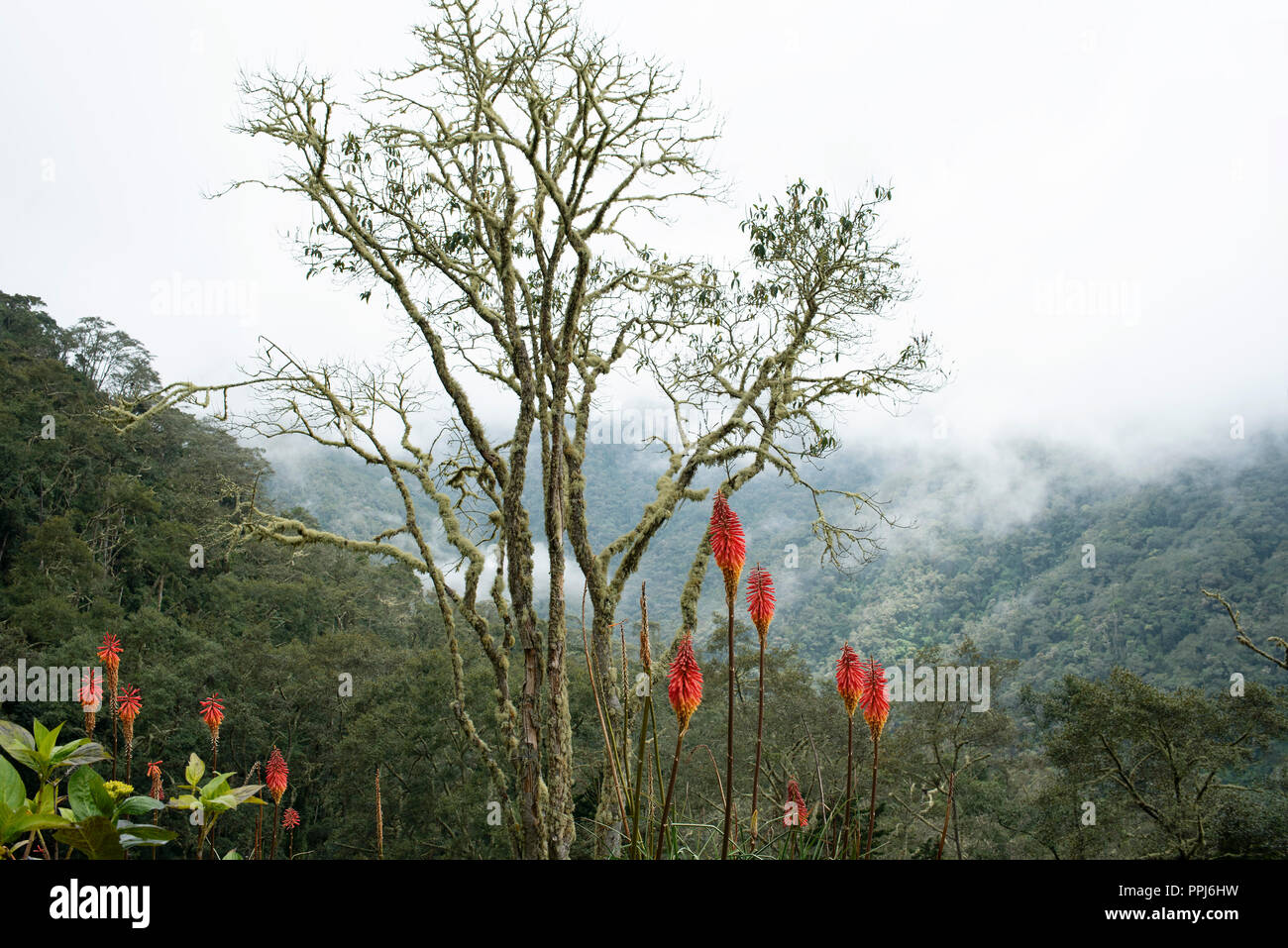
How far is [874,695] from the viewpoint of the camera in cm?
151

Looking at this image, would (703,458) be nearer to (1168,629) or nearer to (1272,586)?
(1168,629)

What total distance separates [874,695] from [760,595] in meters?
0.31

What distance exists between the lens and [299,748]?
1973 cm

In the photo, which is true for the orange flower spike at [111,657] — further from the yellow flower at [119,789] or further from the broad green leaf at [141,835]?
the broad green leaf at [141,835]

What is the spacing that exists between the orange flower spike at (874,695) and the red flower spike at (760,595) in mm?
220

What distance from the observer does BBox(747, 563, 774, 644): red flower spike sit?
1.42 metres

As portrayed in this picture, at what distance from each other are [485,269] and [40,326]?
98.6 feet

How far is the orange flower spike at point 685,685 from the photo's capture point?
4.18ft

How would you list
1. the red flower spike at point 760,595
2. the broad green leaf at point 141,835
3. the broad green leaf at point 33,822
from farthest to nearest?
the red flower spike at point 760,595, the broad green leaf at point 141,835, the broad green leaf at point 33,822

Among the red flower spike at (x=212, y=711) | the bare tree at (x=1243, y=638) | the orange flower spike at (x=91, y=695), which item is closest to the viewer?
the orange flower spike at (x=91, y=695)

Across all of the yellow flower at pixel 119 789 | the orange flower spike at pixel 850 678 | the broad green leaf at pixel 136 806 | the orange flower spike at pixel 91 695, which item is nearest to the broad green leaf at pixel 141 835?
the broad green leaf at pixel 136 806

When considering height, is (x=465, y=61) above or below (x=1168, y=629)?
above
